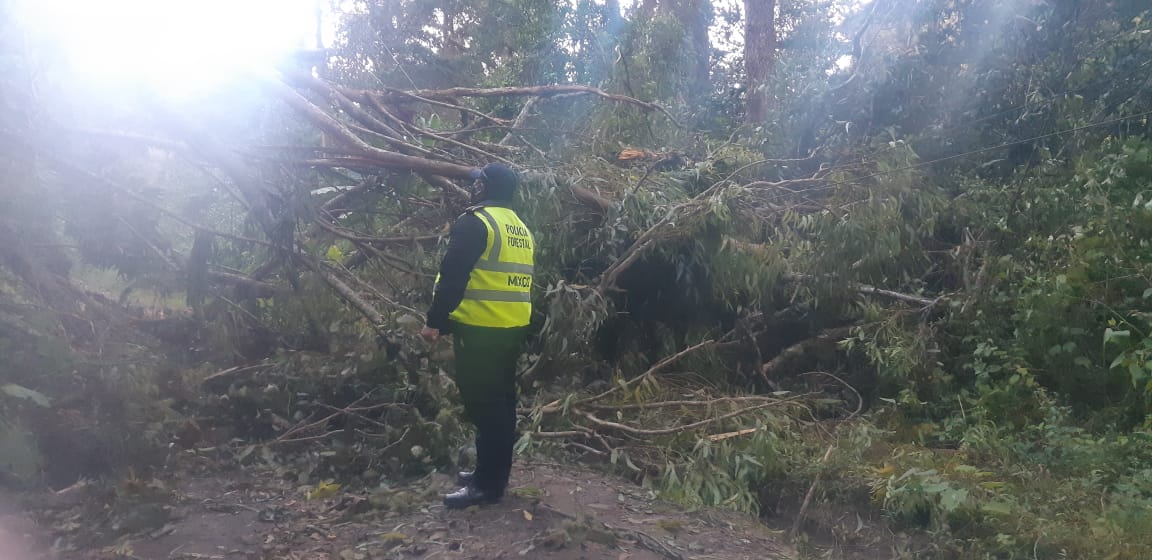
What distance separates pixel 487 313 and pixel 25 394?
2068mm

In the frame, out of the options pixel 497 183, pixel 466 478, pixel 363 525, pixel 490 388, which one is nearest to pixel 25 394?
pixel 363 525

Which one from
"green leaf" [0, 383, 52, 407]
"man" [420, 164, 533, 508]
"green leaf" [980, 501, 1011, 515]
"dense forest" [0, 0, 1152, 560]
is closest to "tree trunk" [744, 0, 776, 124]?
"dense forest" [0, 0, 1152, 560]

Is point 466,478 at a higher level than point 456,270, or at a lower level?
lower

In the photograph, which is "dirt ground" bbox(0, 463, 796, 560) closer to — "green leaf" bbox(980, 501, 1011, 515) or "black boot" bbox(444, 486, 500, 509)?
"black boot" bbox(444, 486, 500, 509)

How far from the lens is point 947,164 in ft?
25.7

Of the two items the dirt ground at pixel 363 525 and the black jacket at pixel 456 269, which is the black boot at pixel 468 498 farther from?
the black jacket at pixel 456 269

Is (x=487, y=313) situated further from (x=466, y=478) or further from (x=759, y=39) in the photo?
(x=759, y=39)

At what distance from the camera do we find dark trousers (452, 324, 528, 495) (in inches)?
141

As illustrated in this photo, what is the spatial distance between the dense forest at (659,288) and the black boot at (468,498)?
0.71 meters

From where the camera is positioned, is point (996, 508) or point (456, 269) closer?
point (456, 269)

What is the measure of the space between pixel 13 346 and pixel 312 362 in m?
1.60

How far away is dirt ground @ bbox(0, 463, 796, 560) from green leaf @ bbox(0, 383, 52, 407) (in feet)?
1.36

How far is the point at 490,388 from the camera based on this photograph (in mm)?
3619

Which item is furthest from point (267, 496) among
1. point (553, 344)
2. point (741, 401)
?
point (741, 401)
